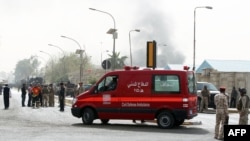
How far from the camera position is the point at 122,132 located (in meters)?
16.6

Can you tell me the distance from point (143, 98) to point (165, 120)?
1.16 m

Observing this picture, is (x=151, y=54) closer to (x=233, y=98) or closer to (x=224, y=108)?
(x=224, y=108)

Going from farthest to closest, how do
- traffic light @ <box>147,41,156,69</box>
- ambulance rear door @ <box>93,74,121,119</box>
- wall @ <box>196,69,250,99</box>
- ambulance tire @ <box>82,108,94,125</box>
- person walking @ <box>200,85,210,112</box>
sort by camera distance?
wall @ <box>196,69,250,99</box> < person walking @ <box>200,85,210,112</box> < traffic light @ <box>147,41,156,69</box> < ambulance tire @ <box>82,108,94,125</box> < ambulance rear door @ <box>93,74,121,119</box>

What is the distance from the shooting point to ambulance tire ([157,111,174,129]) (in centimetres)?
1806

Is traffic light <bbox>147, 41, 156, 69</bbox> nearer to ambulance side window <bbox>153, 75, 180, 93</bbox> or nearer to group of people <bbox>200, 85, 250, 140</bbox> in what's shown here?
ambulance side window <bbox>153, 75, 180, 93</bbox>

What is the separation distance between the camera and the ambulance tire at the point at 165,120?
1806 centimetres

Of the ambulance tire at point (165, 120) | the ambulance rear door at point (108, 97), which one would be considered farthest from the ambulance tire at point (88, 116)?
the ambulance tire at point (165, 120)

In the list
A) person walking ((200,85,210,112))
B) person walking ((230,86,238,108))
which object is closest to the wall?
person walking ((230,86,238,108))

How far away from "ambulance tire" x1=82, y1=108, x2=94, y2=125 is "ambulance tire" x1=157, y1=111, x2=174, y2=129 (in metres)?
2.77

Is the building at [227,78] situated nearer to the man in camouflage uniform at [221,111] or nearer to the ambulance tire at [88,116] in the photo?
the ambulance tire at [88,116]

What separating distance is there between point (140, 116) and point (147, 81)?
1.32m

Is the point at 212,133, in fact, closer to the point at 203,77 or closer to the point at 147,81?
the point at 147,81

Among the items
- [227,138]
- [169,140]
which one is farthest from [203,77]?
[227,138]

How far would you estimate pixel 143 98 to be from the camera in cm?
1853
